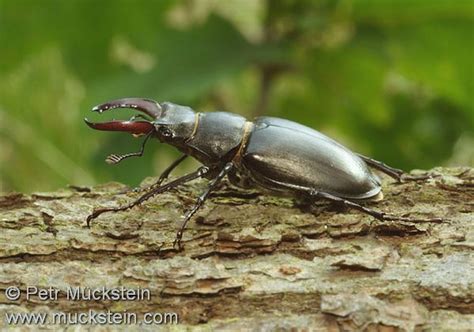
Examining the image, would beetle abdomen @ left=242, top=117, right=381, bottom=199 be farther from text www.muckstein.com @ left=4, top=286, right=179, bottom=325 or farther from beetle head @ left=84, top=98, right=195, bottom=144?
text www.muckstein.com @ left=4, top=286, right=179, bottom=325

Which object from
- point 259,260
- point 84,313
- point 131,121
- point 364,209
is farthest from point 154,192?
point 364,209

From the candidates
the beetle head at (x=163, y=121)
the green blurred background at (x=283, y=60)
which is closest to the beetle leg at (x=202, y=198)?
the beetle head at (x=163, y=121)

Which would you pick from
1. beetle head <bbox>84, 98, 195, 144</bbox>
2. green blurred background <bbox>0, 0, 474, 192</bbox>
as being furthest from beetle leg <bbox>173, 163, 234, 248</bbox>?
green blurred background <bbox>0, 0, 474, 192</bbox>

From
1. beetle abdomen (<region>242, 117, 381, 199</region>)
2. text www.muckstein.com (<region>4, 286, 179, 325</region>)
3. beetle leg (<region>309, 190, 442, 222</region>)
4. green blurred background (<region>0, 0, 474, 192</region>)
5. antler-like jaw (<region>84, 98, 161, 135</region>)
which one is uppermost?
green blurred background (<region>0, 0, 474, 192</region>)

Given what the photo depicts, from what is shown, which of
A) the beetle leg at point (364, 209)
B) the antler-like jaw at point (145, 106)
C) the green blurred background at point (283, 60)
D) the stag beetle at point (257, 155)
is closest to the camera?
the beetle leg at point (364, 209)

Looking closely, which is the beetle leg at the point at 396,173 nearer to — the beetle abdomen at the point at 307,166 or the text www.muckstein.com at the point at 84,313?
the beetle abdomen at the point at 307,166
